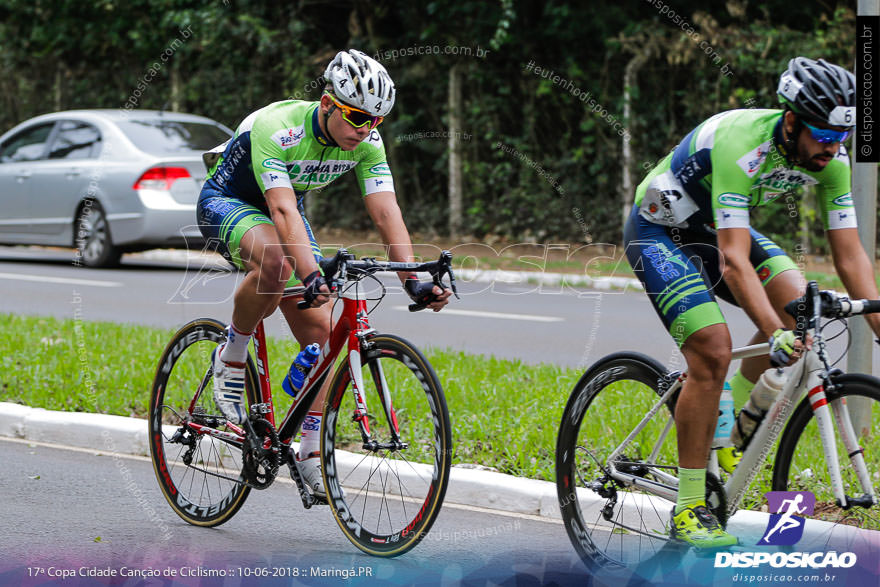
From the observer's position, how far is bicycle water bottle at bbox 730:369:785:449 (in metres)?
4.02

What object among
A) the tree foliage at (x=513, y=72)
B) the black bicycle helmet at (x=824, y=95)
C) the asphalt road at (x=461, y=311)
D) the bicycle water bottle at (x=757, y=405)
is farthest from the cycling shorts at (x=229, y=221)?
the tree foliage at (x=513, y=72)

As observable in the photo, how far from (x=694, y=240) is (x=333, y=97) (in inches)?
58.2

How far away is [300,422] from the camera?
4.55 meters

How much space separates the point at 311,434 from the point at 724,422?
1.59 metres

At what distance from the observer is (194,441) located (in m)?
5.05

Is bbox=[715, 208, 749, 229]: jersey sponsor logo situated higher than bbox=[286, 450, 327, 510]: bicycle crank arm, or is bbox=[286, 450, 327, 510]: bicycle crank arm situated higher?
bbox=[715, 208, 749, 229]: jersey sponsor logo

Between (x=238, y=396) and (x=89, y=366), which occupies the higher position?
(x=238, y=396)

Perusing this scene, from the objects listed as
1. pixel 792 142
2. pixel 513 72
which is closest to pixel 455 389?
pixel 792 142

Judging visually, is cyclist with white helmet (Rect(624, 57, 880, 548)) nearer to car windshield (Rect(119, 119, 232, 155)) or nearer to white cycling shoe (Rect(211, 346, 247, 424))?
white cycling shoe (Rect(211, 346, 247, 424))

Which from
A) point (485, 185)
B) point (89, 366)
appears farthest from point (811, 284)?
point (485, 185)

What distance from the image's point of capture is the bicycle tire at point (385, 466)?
13.2ft

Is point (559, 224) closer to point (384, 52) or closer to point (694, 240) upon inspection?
point (384, 52)

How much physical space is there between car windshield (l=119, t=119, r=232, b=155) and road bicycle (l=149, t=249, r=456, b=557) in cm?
868

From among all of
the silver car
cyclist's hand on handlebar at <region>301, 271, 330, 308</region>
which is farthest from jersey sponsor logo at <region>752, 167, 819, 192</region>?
the silver car
